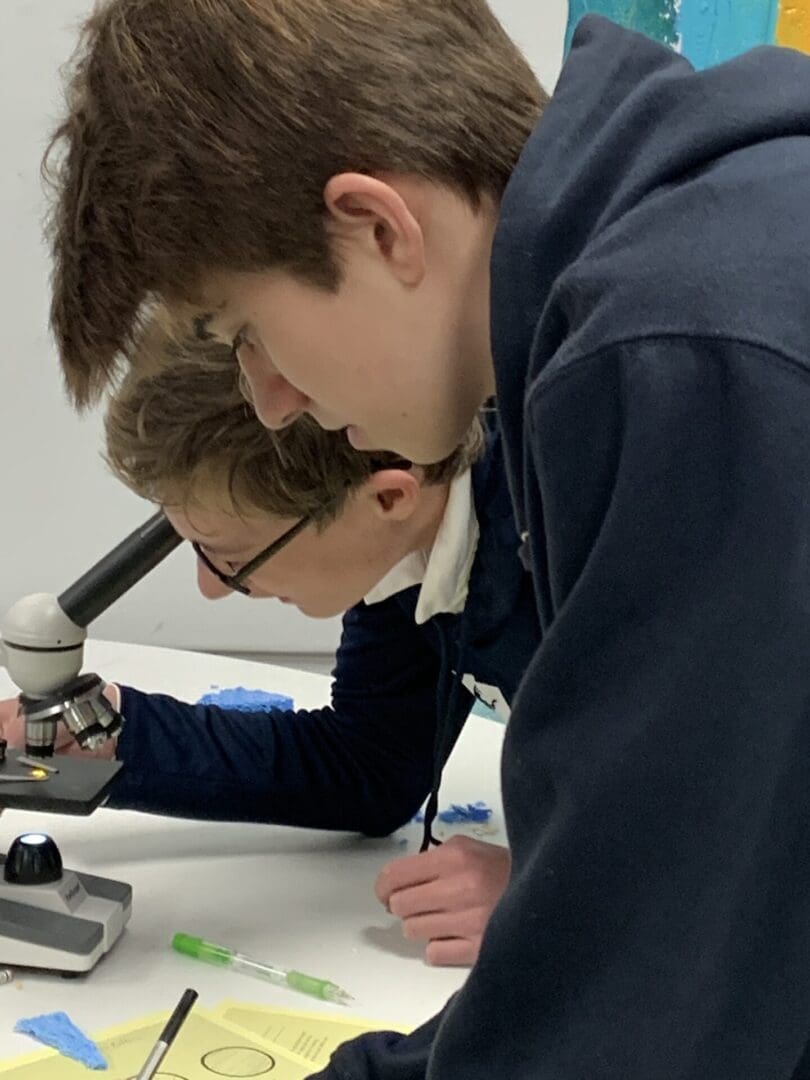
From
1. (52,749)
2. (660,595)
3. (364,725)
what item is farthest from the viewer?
(364,725)

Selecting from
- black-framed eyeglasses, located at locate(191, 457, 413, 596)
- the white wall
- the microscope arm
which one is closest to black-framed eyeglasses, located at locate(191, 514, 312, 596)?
black-framed eyeglasses, located at locate(191, 457, 413, 596)

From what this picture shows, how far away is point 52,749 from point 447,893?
1.02 feet

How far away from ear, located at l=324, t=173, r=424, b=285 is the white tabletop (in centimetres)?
48

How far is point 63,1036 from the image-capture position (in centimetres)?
78

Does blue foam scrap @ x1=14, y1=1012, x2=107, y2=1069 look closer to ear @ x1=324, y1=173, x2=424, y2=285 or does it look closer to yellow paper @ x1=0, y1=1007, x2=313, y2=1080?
yellow paper @ x1=0, y1=1007, x2=313, y2=1080

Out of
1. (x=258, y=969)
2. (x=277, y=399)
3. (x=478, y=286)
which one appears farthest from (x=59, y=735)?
(x=478, y=286)

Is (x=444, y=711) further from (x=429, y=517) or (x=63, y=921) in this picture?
(x=63, y=921)

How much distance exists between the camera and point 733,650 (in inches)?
18.4

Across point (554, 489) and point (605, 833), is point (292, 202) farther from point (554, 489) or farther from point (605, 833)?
point (605, 833)

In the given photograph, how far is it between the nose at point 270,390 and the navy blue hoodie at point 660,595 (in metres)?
0.17

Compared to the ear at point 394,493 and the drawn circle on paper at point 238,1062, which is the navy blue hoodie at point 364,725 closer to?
the ear at point 394,493

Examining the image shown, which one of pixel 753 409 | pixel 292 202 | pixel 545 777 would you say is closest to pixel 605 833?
pixel 545 777

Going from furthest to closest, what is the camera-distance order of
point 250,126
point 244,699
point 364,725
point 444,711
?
point 244,699, point 364,725, point 444,711, point 250,126

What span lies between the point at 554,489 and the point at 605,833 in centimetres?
13
